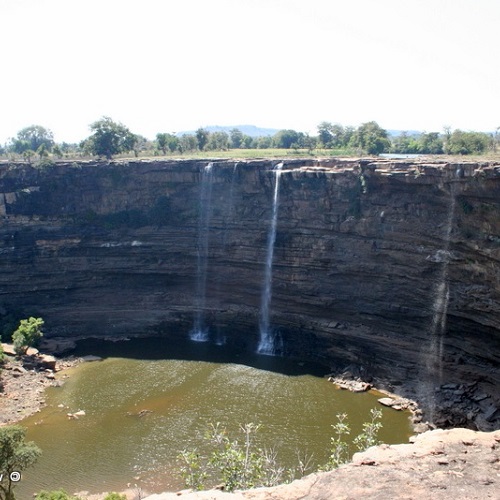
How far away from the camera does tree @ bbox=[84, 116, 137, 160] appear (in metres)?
46.6

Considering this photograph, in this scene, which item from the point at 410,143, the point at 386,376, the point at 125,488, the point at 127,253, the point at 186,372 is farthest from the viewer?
the point at 410,143

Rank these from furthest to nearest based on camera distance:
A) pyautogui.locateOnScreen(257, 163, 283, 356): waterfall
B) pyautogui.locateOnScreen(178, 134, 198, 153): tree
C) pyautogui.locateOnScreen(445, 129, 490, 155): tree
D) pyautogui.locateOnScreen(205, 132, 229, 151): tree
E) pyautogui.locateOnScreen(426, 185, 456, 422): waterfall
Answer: pyautogui.locateOnScreen(205, 132, 229, 151): tree → pyautogui.locateOnScreen(178, 134, 198, 153): tree → pyautogui.locateOnScreen(445, 129, 490, 155): tree → pyautogui.locateOnScreen(257, 163, 283, 356): waterfall → pyautogui.locateOnScreen(426, 185, 456, 422): waterfall

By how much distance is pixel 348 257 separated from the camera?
33.0m

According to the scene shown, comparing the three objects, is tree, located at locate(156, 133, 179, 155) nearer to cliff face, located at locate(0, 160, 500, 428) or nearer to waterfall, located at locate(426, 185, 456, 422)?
cliff face, located at locate(0, 160, 500, 428)

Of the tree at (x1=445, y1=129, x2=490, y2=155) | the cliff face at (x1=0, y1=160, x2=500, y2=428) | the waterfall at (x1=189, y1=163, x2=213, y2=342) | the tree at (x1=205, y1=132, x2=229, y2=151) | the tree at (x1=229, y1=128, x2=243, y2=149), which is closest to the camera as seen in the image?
the cliff face at (x1=0, y1=160, x2=500, y2=428)

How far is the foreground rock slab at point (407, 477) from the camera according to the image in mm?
8984

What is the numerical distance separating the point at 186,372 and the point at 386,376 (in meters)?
11.7

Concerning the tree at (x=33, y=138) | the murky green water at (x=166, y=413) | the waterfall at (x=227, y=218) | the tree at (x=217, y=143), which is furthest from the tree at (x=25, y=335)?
the tree at (x=33, y=138)

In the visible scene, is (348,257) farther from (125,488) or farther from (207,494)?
(207,494)

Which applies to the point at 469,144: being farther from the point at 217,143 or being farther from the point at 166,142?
the point at 166,142

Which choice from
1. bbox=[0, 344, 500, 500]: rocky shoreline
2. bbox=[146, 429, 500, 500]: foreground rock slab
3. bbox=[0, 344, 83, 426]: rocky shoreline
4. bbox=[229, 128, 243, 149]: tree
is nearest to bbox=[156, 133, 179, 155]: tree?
bbox=[229, 128, 243, 149]: tree

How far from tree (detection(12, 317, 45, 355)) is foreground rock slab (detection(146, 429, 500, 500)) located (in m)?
26.6

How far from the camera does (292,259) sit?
3500 centimetres

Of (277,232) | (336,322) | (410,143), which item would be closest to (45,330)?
(277,232)
